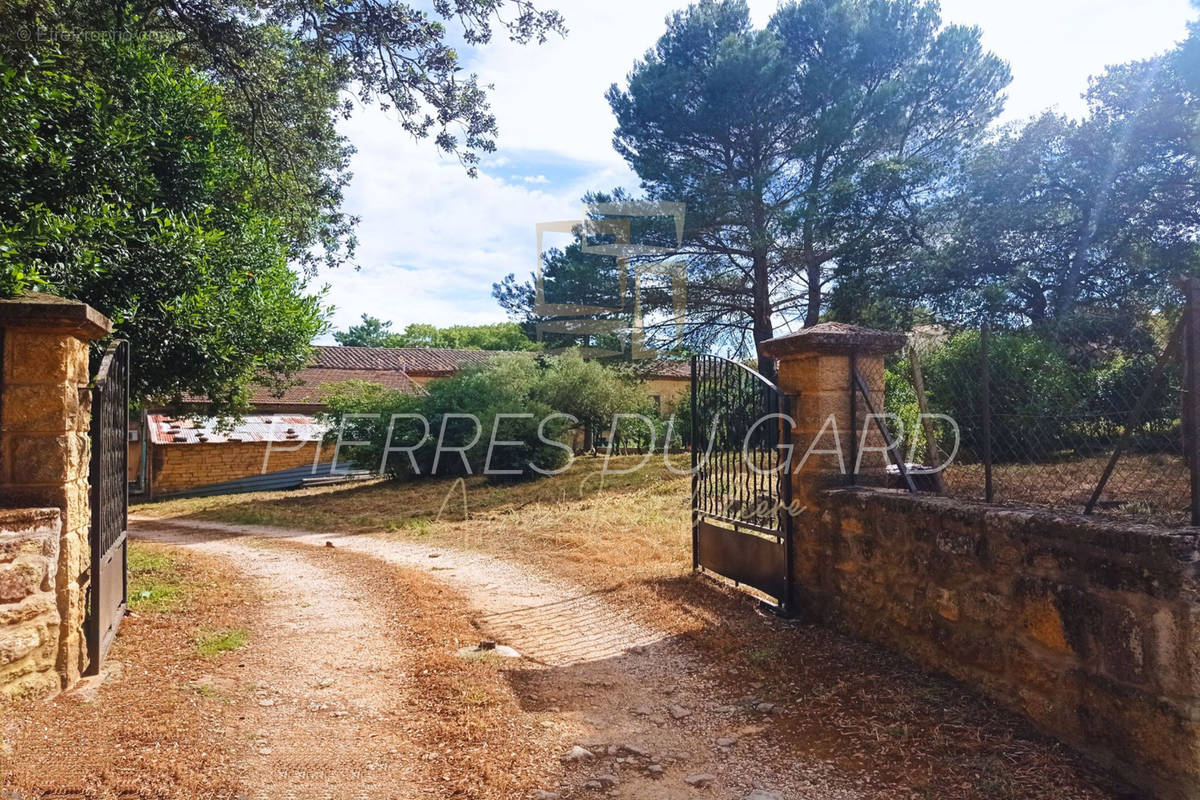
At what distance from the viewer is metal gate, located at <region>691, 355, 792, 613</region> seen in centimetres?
580

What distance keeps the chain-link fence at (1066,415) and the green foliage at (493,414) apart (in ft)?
24.6

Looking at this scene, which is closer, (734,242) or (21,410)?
(21,410)

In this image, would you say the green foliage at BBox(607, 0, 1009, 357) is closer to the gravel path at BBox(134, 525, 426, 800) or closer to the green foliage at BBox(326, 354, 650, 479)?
the green foliage at BBox(326, 354, 650, 479)

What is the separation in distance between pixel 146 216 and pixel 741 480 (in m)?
5.79

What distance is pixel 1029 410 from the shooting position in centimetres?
701

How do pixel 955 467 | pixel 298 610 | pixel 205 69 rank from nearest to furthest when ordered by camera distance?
1. pixel 298 610
2. pixel 955 467
3. pixel 205 69

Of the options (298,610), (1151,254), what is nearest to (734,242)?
(1151,254)

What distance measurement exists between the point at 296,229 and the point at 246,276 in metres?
4.27

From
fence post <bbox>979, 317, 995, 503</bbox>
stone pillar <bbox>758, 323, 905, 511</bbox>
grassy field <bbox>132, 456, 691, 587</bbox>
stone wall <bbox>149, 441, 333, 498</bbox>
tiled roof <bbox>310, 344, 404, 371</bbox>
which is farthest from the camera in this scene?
tiled roof <bbox>310, 344, 404, 371</bbox>

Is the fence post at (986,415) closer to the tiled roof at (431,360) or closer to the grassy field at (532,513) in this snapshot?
the grassy field at (532,513)

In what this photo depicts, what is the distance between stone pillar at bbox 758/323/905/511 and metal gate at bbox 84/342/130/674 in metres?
4.59

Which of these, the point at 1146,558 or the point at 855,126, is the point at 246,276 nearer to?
the point at 1146,558

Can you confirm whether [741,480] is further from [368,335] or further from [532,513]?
[368,335]

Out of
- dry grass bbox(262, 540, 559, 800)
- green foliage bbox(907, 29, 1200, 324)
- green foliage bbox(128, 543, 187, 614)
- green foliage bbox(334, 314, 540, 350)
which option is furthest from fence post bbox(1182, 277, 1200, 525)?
green foliage bbox(334, 314, 540, 350)
